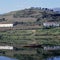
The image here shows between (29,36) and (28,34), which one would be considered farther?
(28,34)

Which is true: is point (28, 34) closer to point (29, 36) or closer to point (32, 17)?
point (29, 36)

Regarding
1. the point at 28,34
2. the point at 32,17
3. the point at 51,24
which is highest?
the point at 32,17

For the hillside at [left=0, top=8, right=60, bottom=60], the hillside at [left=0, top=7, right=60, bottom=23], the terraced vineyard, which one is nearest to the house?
the hillside at [left=0, top=8, right=60, bottom=60]

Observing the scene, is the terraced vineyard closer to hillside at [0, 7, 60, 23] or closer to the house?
the house

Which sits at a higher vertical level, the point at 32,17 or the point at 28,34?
the point at 32,17

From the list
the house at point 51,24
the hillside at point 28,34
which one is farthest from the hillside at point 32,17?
the house at point 51,24

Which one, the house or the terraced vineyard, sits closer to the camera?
the terraced vineyard

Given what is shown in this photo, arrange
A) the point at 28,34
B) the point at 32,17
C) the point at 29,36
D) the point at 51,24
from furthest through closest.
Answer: the point at 32,17 < the point at 51,24 < the point at 28,34 < the point at 29,36

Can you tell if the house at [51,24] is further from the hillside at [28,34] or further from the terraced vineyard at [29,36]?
the terraced vineyard at [29,36]

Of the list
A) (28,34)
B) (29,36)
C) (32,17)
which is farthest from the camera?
(32,17)

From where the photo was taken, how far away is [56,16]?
6756 centimetres

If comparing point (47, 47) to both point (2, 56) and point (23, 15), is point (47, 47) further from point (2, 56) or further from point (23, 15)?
point (23, 15)

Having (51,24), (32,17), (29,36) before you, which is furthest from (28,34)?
(32,17)

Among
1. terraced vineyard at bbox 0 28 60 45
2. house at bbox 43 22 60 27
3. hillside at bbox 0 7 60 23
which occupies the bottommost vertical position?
terraced vineyard at bbox 0 28 60 45
